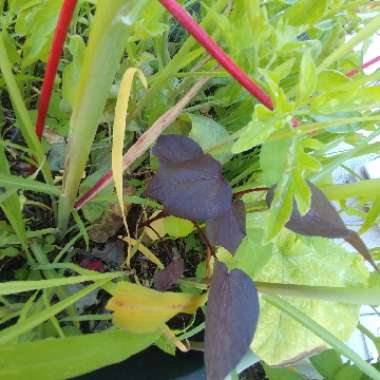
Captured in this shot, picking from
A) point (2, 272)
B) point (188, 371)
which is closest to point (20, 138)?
point (2, 272)

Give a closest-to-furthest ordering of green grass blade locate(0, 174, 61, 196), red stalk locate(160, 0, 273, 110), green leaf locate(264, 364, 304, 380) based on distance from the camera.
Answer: red stalk locate(160, 0, 273, 110), green grass blade locate(0, 174, 61, 196), green leaf locate(264, 364, 304, 380)

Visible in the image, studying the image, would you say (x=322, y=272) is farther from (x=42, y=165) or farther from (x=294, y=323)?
(x=42, y=165)

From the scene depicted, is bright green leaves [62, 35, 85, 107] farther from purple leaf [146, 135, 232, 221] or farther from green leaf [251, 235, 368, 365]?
green leaf [251, 235, 368, 365]

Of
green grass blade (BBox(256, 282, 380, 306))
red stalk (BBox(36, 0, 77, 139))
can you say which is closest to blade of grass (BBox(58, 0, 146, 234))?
red stalk (BBox(36, 0, 77, 139))

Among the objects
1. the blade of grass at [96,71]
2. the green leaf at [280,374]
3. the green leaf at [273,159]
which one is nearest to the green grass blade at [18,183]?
the blade of grass at [96,71]

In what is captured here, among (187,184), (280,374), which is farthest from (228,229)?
(280,374)

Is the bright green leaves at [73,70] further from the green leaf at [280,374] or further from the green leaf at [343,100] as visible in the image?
the green leaf at [280,374]

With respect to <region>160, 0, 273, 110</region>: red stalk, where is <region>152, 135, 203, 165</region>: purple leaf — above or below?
below
